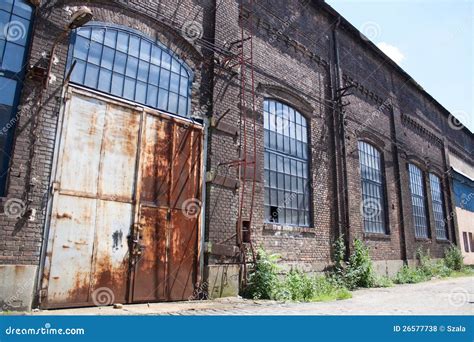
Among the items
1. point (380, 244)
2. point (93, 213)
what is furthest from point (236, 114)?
point (380, 244)

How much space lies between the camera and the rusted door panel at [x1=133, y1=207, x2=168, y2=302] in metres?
6.54

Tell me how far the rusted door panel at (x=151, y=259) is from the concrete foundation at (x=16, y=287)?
67.1 inches

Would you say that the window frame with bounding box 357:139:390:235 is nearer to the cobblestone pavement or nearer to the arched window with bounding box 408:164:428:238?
the arched window with bounding box 408:164:428:238

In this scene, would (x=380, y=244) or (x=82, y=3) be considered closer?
(x=82, y=3)

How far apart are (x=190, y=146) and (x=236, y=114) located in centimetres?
166

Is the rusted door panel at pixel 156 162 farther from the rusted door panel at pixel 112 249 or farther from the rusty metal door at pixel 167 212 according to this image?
the rusted door panel at pixel 112 249

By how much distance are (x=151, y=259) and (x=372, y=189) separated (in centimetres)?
977

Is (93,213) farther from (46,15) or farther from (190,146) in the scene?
(46,15)

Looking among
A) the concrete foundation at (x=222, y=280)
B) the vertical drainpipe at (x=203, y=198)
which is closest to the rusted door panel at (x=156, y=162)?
the vertical drainpipe at (x=203, y=198)

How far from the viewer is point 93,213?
620cm

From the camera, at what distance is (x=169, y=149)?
24.3ft

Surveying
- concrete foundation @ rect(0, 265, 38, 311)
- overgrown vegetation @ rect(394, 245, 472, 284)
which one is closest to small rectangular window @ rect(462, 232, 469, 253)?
overgrown vegetation @ rect(394, 245, 472, 284)

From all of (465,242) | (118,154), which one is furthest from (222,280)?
(465,242)

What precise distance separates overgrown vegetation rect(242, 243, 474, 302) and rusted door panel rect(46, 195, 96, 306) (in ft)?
11.4
